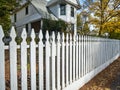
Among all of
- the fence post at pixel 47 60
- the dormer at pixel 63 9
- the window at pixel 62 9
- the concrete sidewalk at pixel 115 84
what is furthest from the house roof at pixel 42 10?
the fence post at pixel 47 60

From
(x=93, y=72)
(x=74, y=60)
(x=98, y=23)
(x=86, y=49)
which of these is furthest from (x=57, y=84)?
(x=98, y=23)

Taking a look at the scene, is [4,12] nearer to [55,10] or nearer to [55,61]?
[55,61]

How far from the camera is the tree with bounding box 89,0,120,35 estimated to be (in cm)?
3030

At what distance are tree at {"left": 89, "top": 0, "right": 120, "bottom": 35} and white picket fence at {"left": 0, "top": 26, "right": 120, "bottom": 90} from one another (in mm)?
23483

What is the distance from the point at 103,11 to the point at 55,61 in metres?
27.2

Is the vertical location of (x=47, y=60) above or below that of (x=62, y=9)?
below

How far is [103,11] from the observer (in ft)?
100

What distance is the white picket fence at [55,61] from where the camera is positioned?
121 inches

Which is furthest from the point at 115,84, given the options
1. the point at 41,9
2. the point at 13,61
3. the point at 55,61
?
the point at 41,9

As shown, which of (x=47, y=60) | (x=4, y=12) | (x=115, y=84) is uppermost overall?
(x=4, y=12)

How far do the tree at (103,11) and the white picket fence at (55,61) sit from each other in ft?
77.0

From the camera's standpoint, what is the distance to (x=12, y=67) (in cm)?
303

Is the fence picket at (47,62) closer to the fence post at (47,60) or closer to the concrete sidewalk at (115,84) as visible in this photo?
the fence post at (47,60)

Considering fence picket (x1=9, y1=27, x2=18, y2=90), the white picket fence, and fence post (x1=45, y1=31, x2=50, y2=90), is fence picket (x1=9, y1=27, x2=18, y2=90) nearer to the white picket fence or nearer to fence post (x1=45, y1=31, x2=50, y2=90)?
the white picket fence
